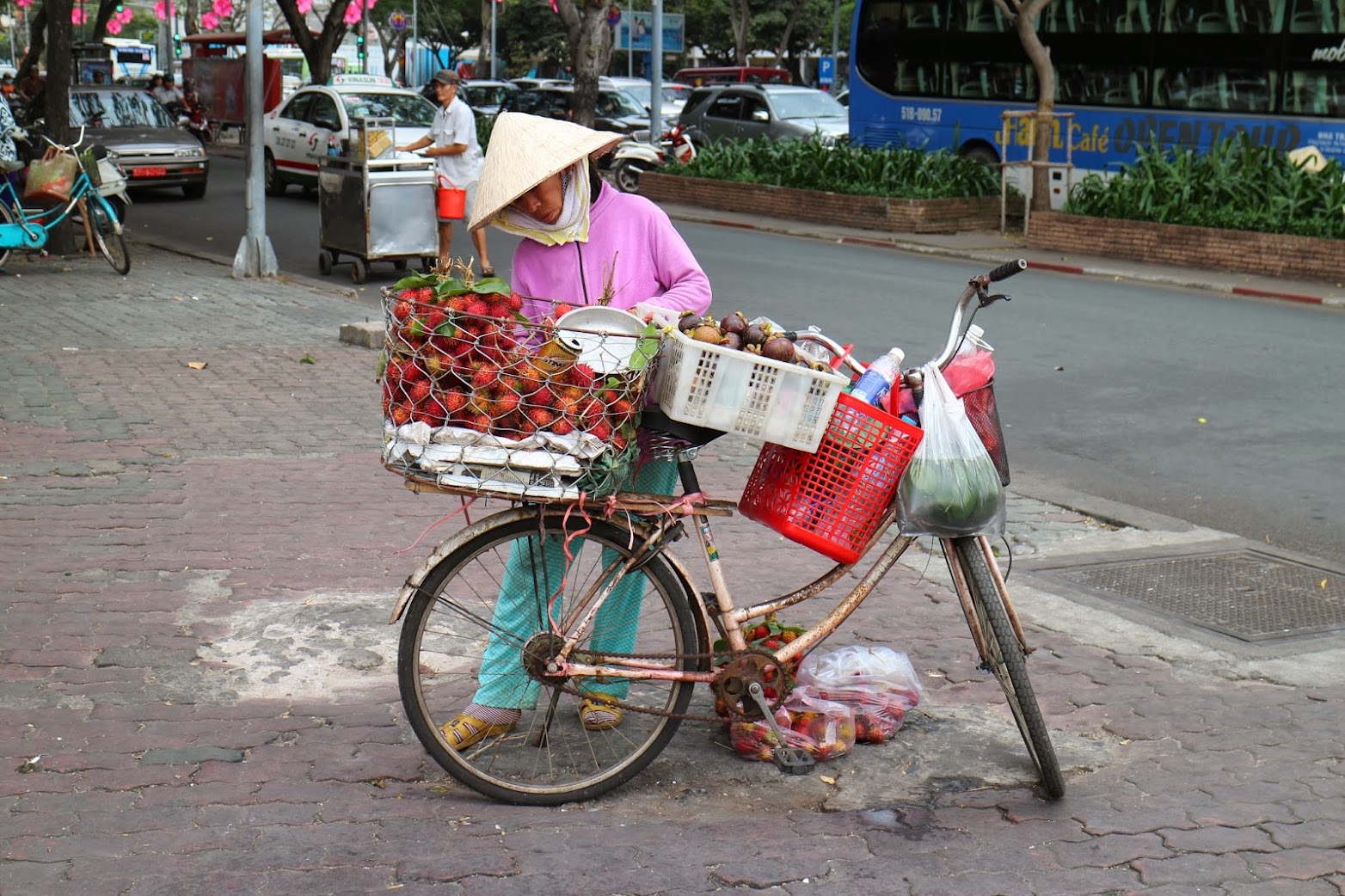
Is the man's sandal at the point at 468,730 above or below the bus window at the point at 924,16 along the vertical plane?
below

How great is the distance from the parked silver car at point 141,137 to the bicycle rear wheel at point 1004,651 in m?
21.0

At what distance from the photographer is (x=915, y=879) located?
3418 mm

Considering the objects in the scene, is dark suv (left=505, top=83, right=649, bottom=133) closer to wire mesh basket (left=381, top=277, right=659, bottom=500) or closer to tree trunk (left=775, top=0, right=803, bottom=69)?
tree trunk (left=775, top=0, right=803, bottom=69)

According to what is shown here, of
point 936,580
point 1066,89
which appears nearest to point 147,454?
point 936,580

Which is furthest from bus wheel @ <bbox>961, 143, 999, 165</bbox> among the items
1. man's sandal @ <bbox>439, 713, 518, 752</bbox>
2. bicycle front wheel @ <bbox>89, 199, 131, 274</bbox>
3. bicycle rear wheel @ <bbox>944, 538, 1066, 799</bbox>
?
man's sandal @ <bbox>439, 713, 518, 752</bbox>

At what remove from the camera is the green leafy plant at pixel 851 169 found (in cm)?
2073

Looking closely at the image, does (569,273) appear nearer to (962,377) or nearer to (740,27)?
(962,377)

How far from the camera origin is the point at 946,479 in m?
3.61

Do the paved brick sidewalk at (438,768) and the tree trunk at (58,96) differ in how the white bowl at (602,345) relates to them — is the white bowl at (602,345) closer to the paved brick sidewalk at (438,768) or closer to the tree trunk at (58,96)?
the paved brick sidewalk at (438,768)

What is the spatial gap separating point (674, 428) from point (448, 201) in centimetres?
1074

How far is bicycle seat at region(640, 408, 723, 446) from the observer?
3.67 metres

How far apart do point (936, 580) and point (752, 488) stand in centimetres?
213

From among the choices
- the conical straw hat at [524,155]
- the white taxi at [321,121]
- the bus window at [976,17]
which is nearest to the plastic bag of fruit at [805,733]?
the conical straw hat at [524,155]

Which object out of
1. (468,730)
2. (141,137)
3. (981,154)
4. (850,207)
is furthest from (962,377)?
(141,137)
